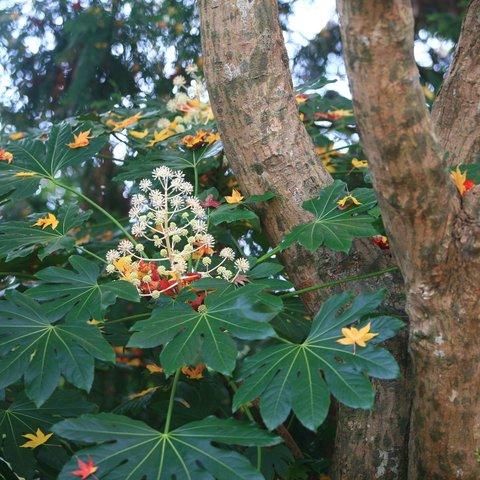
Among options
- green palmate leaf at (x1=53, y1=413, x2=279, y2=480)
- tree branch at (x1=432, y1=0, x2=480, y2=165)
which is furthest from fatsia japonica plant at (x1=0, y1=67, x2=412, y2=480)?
tree branch at (x1=432, y1=0, x2=480, y2=165)

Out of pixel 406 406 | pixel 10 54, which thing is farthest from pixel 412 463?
pixel 10 54

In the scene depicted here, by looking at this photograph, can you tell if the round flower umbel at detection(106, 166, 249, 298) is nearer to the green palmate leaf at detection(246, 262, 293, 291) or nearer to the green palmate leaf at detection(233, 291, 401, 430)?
the green palmate leaf at detection(246, 262, 293, 291)

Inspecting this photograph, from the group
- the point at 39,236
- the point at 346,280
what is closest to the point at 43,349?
the point at 39,236

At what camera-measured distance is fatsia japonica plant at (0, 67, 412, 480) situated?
149 centimetres

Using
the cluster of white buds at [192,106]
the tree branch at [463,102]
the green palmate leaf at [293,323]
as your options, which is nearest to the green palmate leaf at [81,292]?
the green palmate leaf at [293,323]

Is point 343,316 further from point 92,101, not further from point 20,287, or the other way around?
point 92,101

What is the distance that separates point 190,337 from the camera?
5.07 ft

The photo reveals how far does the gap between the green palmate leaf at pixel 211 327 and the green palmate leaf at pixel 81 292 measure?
0.09m

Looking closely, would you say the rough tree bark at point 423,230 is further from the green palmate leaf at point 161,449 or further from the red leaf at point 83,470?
the red leaf at point 83,470

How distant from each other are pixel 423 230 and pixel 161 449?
585 millimetres

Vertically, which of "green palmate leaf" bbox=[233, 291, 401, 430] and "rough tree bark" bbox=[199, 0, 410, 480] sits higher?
"rough tree bark" bbox=[199, 0, 410, 480]

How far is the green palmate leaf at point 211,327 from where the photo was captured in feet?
4.96

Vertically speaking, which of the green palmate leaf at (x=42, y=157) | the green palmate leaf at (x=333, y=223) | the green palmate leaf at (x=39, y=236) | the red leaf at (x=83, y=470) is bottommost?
the red leaf at (x=83, y=470)

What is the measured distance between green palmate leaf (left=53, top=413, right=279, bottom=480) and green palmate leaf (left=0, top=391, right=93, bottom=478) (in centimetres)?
34
